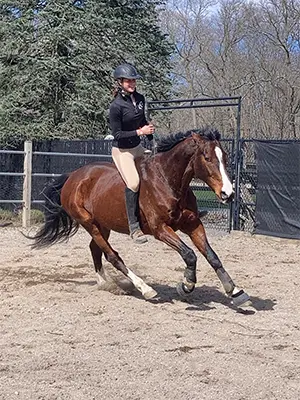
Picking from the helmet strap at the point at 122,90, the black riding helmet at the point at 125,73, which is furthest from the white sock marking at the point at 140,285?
the black riding helmet at the point at 125,73

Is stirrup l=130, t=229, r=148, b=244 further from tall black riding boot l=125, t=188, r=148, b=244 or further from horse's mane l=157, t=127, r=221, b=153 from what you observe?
horse's mane l=157, t=127, r=221, b=153

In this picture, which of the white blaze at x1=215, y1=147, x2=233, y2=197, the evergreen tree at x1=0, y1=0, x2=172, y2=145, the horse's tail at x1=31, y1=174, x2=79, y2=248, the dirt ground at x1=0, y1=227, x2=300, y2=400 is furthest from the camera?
the evergreen tree at x1=0, y1=0, x2=172, y2=145

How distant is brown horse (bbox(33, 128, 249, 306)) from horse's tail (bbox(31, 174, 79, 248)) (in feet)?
1.57

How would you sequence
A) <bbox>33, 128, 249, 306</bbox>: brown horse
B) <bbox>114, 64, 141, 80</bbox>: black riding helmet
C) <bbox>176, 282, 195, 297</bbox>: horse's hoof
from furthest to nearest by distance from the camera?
<bbox>114, 64, 141, 80</bbox>: black riding helmet → <bbox>176, 282, 195, 297</bbox>: horse's hoof → <bbox>33, 128, 249, 306</bbox>: brown horse

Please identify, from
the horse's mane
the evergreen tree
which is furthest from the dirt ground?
the evergreen tree

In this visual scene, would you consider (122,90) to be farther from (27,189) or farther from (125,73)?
(27,189)

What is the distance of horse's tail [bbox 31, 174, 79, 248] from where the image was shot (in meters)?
7.95

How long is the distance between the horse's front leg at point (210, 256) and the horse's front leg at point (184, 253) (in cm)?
16

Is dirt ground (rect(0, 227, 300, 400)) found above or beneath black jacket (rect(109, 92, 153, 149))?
beneath

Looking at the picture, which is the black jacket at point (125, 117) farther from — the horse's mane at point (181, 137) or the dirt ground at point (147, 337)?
the dirt ground at point (147, 337)

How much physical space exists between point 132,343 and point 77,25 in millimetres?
14970

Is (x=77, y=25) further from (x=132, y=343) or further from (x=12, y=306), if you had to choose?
(x=132, y=343)

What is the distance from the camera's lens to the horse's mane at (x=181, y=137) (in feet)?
20.1

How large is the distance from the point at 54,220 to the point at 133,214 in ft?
5.73
